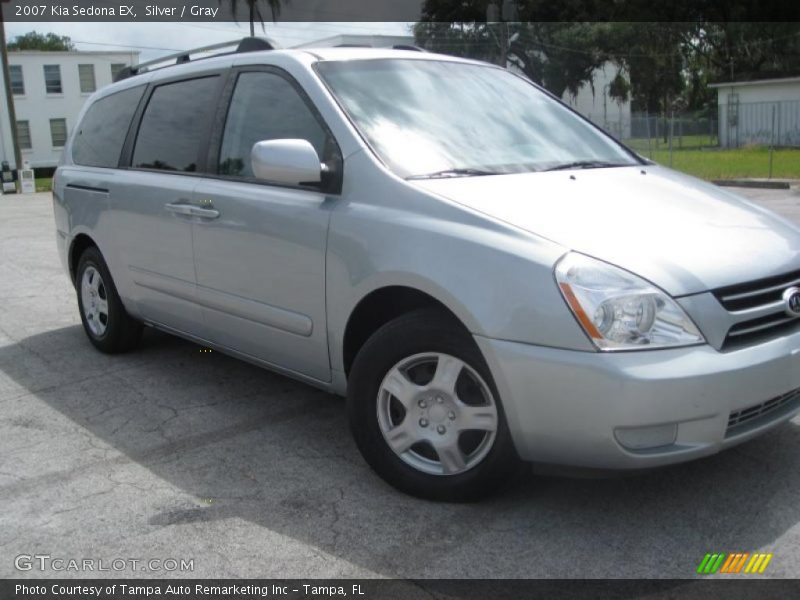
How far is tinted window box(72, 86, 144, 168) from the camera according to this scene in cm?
542

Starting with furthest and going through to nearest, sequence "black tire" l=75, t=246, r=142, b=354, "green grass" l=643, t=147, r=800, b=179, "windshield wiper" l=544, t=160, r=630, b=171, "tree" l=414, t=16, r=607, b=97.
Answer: "tree" l=414, t=16, r=607, b=97 → "green grass" l=643, t=147, r=800, b=179 → "black tire" l=75, t=246, r=142, b=354 → "windshield wiper" l=544, t=160, r=630, b=171

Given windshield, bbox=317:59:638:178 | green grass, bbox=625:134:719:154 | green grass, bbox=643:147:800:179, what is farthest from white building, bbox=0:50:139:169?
windshield, bbox=317:59:638:178

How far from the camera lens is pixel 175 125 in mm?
4844

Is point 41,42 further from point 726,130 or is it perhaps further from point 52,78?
point 726,130

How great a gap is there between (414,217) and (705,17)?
4785 centimetres

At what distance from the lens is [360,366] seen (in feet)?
11.3

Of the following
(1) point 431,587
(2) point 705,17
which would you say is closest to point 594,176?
(1) point 431,587

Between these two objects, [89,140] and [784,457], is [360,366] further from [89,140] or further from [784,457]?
[89,140]

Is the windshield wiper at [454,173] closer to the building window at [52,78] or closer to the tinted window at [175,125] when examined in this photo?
the tinted window at [175,125]

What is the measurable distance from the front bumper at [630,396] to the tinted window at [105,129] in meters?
3.32

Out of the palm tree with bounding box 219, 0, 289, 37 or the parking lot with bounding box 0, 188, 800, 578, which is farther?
the palm tree with bounding box 219, 0, 289, 37

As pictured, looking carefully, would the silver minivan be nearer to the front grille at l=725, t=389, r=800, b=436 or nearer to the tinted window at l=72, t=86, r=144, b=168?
the front grille at l=725, t=389, r=800, b=436

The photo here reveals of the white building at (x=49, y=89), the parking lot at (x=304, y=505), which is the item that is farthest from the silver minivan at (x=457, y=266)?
the white building at (x=49, y=89)

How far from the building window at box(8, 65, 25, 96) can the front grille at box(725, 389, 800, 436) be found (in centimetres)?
Answer: 5554
